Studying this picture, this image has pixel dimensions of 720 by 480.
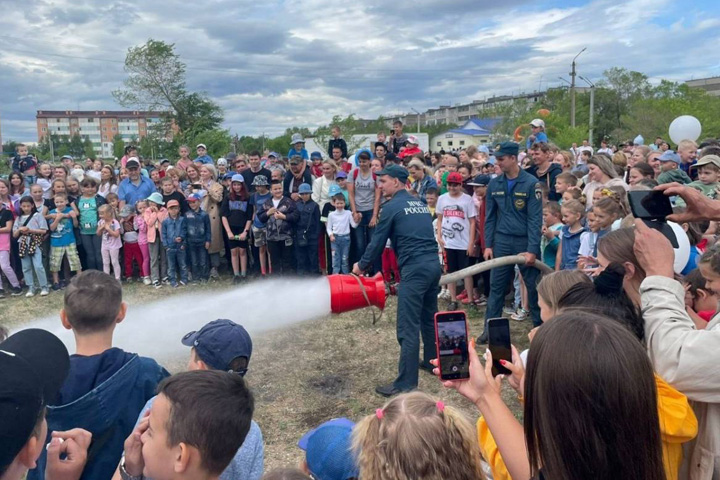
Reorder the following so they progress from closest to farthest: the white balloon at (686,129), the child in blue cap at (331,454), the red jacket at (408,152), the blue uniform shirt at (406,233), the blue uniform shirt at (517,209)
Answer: the child in blue cap at (331,454) → the blue uniform shirt at (406,233) → the blue uniform shirt at (517,209) → the white balloon at (686,129) → the red jacket at (408,152)

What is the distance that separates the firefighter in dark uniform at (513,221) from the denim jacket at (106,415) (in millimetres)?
4560

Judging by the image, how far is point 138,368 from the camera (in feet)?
8.28

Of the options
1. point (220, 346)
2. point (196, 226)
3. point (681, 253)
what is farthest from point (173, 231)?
point (681, 253)

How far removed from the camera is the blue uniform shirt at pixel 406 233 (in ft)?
17.9

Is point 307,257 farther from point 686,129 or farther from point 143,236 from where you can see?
point 686,129

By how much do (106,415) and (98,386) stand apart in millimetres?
135

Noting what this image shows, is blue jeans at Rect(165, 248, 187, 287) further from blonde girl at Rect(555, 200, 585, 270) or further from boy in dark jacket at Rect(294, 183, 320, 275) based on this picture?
blonde girl at Rect(555, 200, 585, 270)

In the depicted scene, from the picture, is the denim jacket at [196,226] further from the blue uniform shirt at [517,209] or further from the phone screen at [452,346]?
the phone screen at [452,346]

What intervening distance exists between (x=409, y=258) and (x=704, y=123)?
1583 inches

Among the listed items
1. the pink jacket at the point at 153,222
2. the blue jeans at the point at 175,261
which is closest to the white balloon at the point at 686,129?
the blue jeans at the point at 175,261

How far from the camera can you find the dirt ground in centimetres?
489

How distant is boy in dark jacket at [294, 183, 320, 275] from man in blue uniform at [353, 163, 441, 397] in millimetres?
4059

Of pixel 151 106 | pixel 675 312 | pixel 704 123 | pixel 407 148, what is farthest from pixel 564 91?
pixel 675 312

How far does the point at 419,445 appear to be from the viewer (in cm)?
165
